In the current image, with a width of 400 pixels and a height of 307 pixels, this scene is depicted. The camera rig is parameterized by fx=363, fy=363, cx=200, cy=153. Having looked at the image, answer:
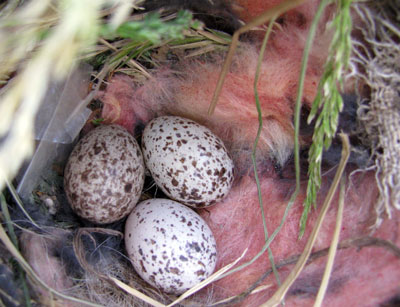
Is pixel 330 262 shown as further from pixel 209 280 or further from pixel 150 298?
pixel 150 298

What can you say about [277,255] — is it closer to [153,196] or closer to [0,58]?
[153,196]

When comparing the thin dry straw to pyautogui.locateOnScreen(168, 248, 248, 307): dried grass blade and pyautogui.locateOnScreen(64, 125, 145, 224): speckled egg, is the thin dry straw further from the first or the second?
pyautogui.locateOnScreen(64, 125, 145, 224): speckled egg

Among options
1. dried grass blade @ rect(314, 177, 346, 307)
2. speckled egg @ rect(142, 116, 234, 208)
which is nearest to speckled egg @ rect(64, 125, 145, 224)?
speckled egg @ rect(142, 116, 234, 208)

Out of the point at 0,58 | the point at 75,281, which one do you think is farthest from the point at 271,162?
the point at 0,58

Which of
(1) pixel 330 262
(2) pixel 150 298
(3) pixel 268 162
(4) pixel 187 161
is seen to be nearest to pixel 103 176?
(4) pixel 187 161

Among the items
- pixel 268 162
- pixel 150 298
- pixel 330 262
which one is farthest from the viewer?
pixel 268 162
